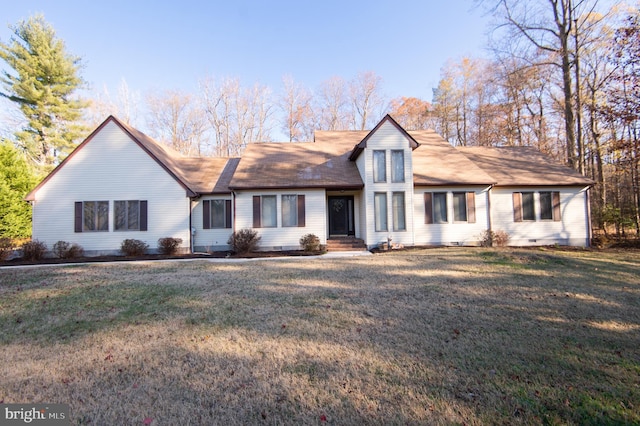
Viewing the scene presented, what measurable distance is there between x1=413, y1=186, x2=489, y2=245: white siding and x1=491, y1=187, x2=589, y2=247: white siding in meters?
1.10

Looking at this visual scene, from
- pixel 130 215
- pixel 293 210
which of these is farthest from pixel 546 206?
pixel 130 215

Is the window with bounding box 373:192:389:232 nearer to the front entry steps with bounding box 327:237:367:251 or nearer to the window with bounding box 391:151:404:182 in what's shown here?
the window with bounding box 391:151:404:182

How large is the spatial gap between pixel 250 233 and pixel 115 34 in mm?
14292

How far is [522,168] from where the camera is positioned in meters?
16.8

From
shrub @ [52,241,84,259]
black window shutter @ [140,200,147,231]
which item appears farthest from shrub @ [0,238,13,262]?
black window shutter @ [140,200,147,231]

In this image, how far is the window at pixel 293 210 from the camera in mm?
14531

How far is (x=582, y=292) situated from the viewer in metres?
6.48

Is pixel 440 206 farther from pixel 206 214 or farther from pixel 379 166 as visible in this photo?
pixel 206 214

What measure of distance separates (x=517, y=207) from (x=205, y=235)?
15988 millimetres

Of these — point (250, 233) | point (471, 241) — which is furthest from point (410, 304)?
point (471, 241)

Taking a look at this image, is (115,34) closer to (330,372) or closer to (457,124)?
(330,372)

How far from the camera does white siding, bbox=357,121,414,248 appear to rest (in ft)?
46.4

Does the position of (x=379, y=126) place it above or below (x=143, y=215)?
above

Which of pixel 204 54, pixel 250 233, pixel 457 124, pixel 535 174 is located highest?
pixel 204 54
